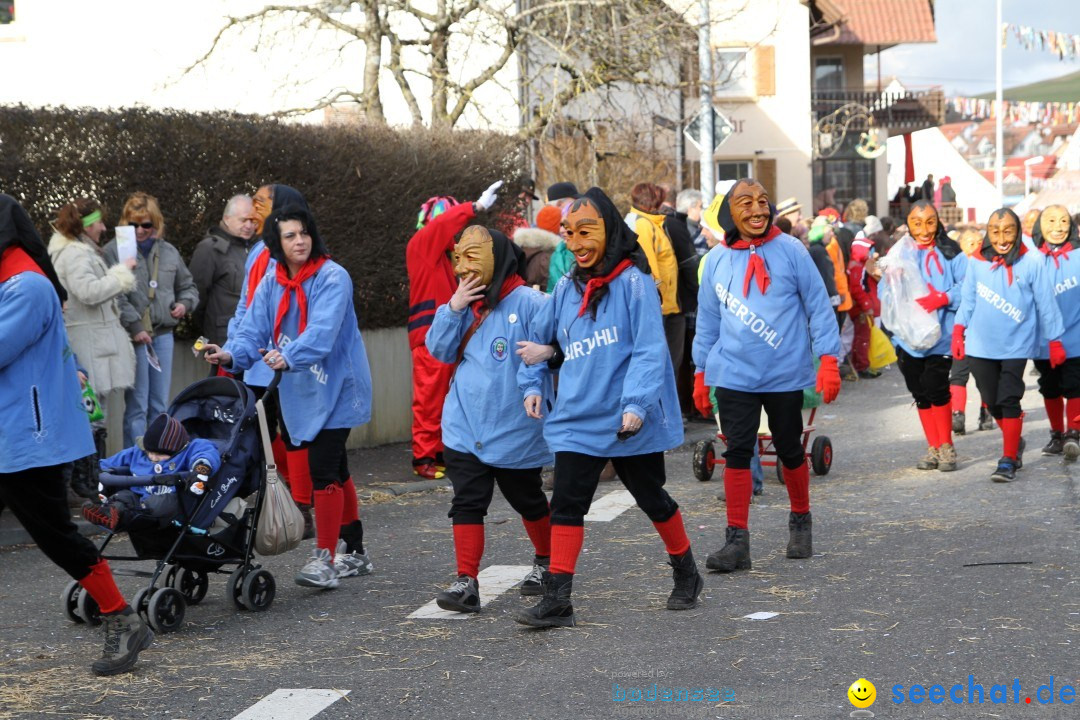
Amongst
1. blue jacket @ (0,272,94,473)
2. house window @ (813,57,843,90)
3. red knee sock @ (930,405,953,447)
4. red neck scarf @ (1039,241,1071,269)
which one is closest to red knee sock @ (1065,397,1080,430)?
red knee sock @ (930,405,953,447)

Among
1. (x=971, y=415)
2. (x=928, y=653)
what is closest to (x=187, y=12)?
(x=971, y=415)

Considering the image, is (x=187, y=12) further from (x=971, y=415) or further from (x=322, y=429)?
(x=322, y=429)

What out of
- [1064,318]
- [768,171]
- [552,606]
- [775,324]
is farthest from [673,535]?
[768,171]

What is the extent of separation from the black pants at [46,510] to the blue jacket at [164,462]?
66cm

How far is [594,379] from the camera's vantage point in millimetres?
6320

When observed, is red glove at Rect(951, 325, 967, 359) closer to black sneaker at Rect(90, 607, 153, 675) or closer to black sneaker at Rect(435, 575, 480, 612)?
black sneaker at Rect(435, 575, 480, 612)

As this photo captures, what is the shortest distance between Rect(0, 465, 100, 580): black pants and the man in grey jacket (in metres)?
5.12

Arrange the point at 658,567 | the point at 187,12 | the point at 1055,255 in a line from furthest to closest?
the point at 187,12 → the point at 1055,255 → the point at 658,567

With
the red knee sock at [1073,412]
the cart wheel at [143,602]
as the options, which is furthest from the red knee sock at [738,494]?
the red knee sock at [1073,412]

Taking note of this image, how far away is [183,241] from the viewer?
1112 centimetres

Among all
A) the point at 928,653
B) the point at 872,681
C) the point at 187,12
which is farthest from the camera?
the point at 187,12

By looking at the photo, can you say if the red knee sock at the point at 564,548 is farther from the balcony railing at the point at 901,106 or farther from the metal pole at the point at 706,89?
the balcony railing at the point at 901,106

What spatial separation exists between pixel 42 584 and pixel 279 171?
16.0 ft

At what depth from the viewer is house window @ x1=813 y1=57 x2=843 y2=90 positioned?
153 ft
